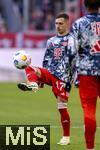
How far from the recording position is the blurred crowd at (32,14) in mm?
29859

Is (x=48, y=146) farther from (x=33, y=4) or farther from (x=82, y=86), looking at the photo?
(x=33, y=4)

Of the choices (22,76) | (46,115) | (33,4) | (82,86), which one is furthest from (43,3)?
(82,86)

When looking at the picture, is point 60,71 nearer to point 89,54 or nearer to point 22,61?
Result: point 22,61

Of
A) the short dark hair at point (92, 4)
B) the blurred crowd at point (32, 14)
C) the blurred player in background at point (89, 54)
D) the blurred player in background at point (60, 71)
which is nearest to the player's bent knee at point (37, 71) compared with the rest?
the blurred player in background at point (60, 71)

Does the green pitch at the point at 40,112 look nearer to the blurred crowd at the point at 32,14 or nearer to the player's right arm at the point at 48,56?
the player's right arm at the point at 48,56

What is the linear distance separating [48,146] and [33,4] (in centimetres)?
2016

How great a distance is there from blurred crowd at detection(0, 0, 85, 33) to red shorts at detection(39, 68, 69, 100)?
17517mm

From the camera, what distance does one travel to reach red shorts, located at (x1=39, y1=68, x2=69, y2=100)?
12023 mm

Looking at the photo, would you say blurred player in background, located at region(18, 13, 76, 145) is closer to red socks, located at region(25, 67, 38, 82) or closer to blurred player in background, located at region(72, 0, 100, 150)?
red socks, located at region(25, 67, 38, 82)

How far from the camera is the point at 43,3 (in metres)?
30.8

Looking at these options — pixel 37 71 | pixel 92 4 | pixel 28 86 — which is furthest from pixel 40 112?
pixel 92 4

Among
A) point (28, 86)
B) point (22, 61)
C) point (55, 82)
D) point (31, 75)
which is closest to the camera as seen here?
point (28, 86)

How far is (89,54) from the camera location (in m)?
10.1

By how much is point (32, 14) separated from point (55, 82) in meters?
18.4
